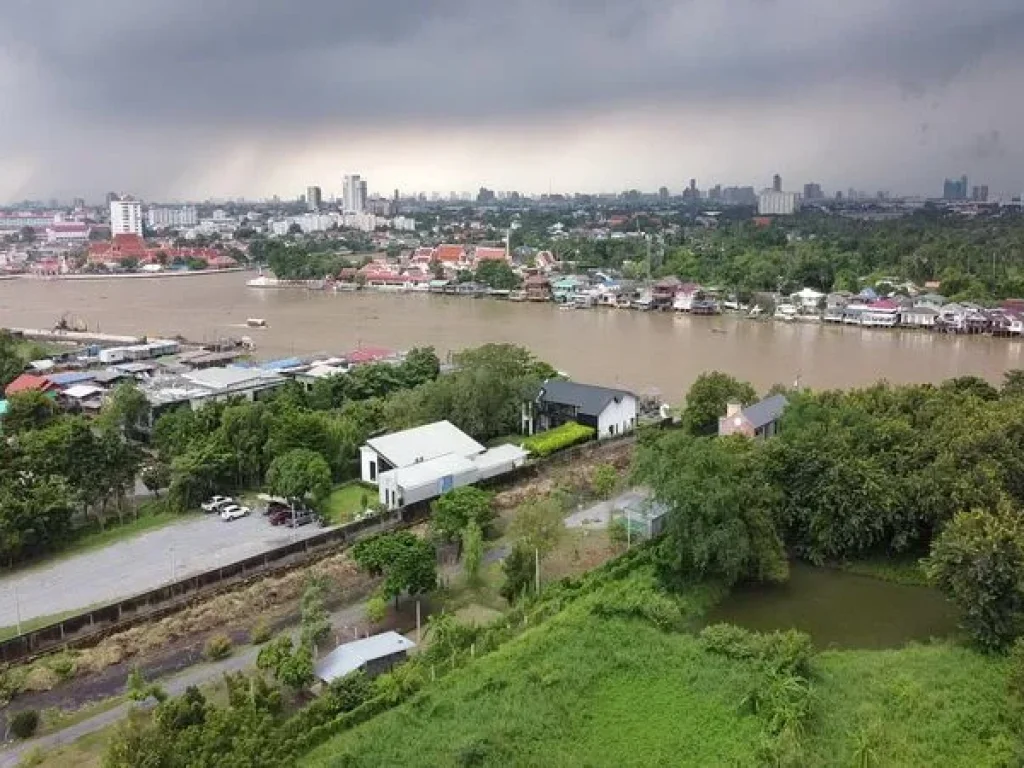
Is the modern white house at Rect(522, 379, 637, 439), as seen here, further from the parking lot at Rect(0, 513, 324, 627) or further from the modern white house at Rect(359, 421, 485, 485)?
the parking lot at Rect(0, 513, 324, 627)

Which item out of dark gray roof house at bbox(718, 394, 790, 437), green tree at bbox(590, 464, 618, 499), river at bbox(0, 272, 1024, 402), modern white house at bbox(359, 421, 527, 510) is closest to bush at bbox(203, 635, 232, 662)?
modern white house at bbox(359, 421, 527, 510)

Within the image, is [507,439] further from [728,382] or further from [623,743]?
[623,743]

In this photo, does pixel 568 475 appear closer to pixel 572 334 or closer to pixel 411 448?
pixel 411 448

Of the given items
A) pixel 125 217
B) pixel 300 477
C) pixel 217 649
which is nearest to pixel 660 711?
pixel 217 649

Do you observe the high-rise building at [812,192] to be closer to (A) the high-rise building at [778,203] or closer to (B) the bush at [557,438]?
(A) the high-rise building at [778,203]

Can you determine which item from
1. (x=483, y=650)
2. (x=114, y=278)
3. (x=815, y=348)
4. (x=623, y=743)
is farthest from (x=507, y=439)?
(x=114, y=278)

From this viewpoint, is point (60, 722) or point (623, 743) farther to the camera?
point (60, 722)

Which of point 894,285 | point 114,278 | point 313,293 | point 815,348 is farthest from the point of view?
point 114,278
